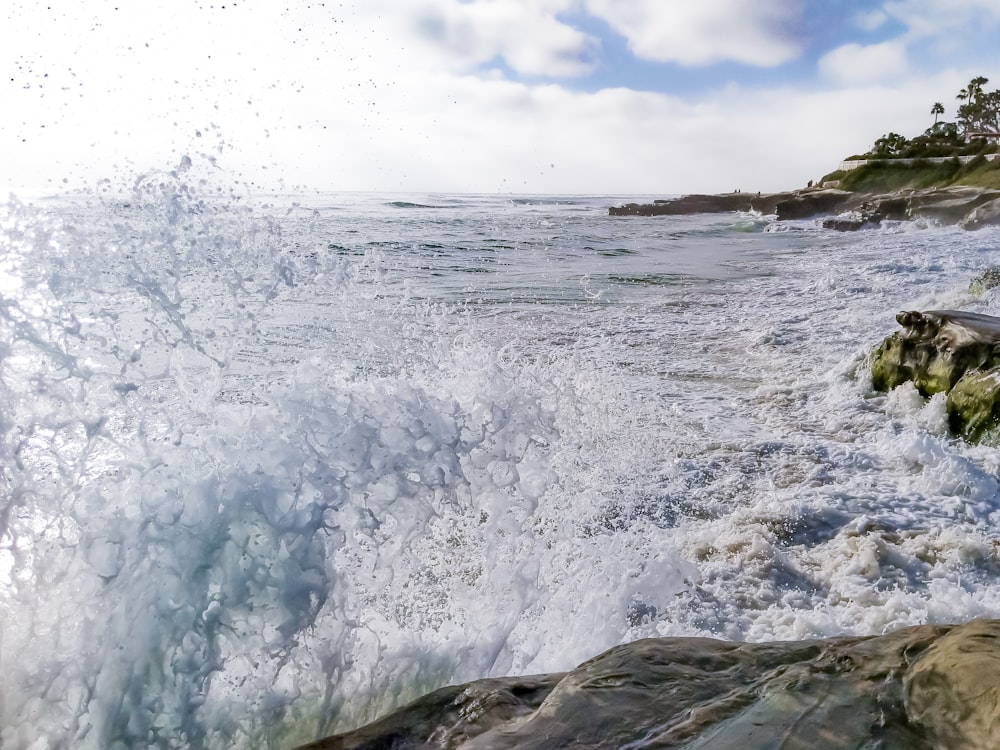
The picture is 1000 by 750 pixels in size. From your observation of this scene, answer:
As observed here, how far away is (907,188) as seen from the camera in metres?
51.7

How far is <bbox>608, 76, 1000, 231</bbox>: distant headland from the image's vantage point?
3422 centimetres

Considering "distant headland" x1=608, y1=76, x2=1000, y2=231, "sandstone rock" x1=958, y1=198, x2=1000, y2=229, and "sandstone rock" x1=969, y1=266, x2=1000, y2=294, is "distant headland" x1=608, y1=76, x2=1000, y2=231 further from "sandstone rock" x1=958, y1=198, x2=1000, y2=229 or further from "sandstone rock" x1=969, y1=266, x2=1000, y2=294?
"sandstone rock" x1=969, y1=266, x2=1000, y2=294

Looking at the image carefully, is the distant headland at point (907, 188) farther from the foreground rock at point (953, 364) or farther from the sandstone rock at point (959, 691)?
the sandstone rock at point (959, 691)

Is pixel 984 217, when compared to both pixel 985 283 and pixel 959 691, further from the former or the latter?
pixel 959 691

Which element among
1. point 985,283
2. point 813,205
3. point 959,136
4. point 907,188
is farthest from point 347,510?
point 959,136

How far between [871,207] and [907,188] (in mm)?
18455

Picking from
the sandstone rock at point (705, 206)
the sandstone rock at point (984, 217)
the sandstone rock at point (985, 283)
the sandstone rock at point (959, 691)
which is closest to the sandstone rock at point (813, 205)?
the sandstone rock at point (705, 206)

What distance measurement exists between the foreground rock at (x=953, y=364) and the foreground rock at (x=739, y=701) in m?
4.83

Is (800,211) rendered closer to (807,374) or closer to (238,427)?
(807,374)

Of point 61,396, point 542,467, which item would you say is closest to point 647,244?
point 542,467

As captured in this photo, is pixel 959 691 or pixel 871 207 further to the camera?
pixel 871 207

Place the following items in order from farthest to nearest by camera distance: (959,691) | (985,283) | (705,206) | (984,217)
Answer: (705,206)
(984,217)
(985,283)
(959,691)

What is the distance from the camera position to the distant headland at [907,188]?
1347 inches

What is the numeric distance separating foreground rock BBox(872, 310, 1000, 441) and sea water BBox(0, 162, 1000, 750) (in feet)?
0.71
